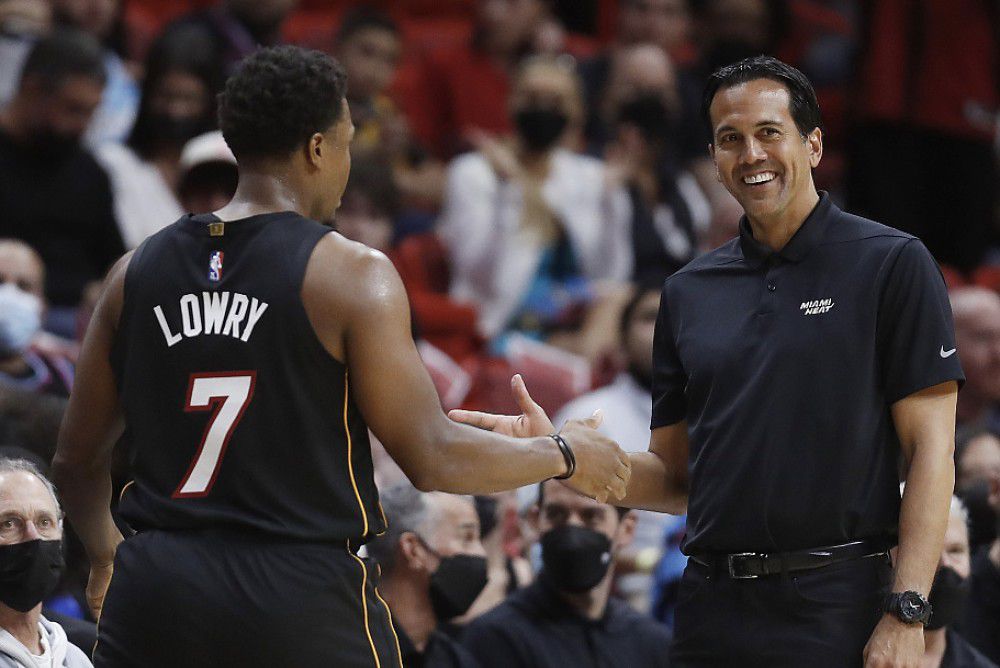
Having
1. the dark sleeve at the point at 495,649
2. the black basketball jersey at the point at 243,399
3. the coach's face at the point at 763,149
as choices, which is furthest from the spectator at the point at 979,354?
the black basketball jersey at the point at 243,399

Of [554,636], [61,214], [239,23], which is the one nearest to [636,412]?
[554,636]

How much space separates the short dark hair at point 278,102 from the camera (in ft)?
10.9

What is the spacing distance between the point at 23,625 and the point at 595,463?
151 centimetres

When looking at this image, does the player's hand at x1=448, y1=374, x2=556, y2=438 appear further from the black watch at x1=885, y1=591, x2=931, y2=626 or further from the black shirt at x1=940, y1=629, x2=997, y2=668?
the black shirt at x1=940, y1=629, x2=997, y2=668

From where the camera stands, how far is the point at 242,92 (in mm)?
3324

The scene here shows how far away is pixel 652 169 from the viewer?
28.9 feet

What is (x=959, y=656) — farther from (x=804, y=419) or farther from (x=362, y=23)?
(x=362, y=23)

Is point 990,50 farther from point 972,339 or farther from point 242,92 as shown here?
point 242,92

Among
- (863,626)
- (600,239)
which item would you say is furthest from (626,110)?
(863,626)

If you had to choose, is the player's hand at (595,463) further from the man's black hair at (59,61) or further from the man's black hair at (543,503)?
the man's black hair at (59,61)

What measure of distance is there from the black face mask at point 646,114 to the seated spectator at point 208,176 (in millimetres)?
2767

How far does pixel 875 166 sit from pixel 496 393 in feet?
10.1

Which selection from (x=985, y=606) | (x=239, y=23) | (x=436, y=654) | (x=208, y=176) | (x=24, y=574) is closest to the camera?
(x=24, y=574)

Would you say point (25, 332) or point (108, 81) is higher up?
point (108, 81)
